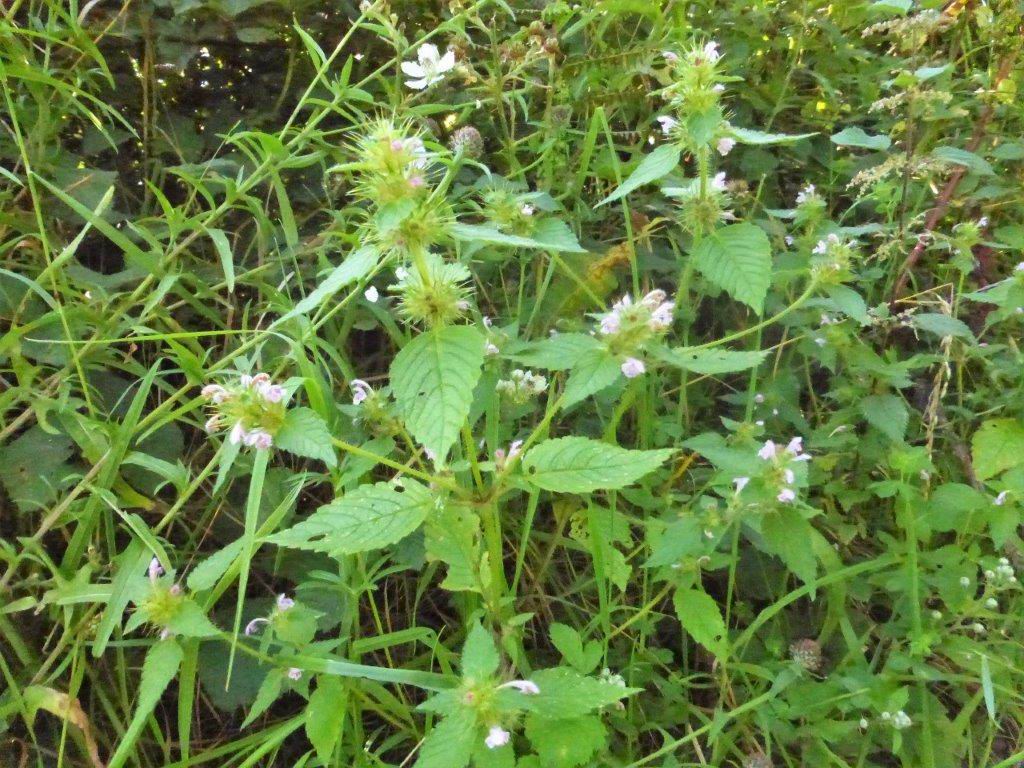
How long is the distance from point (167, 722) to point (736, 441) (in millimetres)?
886

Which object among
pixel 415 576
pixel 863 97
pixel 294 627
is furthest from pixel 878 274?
pixel 294 627

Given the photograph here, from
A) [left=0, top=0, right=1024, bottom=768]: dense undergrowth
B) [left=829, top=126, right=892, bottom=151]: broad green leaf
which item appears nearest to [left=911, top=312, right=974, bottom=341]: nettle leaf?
[left=0, top=0, right=1024, bottom=768]: dense undergrowth

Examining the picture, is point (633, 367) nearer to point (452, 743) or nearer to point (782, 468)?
point (782, 468)

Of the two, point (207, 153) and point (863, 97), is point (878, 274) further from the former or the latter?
point (207, 153)

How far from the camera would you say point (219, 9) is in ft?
4.40

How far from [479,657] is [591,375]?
321 mm

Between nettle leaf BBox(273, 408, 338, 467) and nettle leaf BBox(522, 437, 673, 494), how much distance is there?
214 millimetres

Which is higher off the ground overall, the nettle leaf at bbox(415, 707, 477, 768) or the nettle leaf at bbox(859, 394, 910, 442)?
the nettle leaf at bbox(859, 394, 910, 442)

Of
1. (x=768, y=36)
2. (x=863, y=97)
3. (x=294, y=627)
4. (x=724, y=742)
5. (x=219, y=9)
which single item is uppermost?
(x=219, y=9)

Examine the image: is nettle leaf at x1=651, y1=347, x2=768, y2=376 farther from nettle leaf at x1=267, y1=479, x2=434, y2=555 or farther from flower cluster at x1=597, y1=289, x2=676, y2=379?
nettle leaf at x1=267, y1=479, x2=434, y2=555

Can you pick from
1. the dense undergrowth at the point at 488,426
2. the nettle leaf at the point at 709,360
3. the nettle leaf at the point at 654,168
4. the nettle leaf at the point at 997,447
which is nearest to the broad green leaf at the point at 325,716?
the dense undergrowth at the point at 488,426

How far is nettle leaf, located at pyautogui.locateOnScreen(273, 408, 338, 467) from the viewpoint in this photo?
69 cm

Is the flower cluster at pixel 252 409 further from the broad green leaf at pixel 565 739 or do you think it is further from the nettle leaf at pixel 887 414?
the nettle leaf at pixel 887 414

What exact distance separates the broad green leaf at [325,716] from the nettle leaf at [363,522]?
0.22 m
